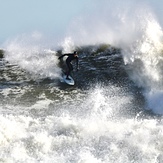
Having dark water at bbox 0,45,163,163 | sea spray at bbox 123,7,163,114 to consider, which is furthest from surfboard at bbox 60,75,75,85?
sea spray at bbox 123,7,163,114

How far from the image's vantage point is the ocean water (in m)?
13.0

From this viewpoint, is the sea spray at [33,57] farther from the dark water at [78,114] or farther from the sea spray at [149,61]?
the sea spray at [149,61]

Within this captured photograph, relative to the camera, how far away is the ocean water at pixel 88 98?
512 inches

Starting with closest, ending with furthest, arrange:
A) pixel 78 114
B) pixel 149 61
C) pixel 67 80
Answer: pixel 78 114 < pixel 67 80 < pixel 149 61

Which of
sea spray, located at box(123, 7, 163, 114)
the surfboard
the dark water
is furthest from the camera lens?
the surfboard

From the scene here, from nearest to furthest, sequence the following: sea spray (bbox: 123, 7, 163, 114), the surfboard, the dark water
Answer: the dark water < sea spray (bbox: 123, 7, 163, 114) < the surfboard

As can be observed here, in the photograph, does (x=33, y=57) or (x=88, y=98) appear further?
(x=33, y=57)

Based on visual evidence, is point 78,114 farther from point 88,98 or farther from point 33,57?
point 33,57

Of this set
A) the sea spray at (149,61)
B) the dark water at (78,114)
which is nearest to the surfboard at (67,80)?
the dark water at (78,114)

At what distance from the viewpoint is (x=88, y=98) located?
17859 millimetres

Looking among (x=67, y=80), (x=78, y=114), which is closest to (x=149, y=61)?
(x=67, y=80)

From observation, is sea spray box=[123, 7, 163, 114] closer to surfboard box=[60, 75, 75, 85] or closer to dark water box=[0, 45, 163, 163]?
dark water box=[0, 45, 163, 163]

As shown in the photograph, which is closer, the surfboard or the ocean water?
the ocean water

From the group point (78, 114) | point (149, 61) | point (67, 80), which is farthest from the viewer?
point (149, 61)
